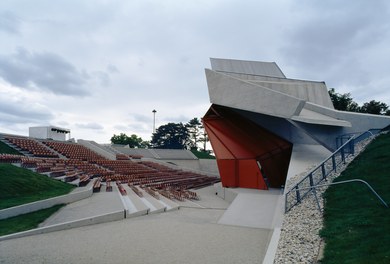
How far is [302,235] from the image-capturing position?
Answer: 629cm

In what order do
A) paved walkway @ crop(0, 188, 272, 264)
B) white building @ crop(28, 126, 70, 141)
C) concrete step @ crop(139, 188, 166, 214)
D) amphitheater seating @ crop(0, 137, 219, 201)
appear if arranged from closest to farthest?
1. paved walkway @ crop(0, 188, 272, 264)
2. concrete step @ crop(139, 188, 166, 214)
3. amphitheater seating @ crop(0, 137, 219, 201)
4. white building @ crop(28, 126, 70, 141)

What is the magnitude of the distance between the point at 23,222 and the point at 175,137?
69.4 meters

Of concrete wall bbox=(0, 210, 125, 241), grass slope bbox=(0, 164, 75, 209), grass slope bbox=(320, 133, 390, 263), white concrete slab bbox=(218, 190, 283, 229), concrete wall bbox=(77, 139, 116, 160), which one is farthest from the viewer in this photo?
concrete wall bbox=(77, 139, 116, 160)

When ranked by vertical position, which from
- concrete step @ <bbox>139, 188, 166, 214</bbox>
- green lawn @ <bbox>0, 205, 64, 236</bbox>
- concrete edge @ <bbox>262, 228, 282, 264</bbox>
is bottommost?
concrete step @ <bbox>139, 188, 166, 214</bbox>

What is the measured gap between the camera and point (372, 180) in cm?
789

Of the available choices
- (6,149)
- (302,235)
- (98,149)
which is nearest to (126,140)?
(98,149)

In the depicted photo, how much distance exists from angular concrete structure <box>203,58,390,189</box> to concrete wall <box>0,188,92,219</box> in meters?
9.10

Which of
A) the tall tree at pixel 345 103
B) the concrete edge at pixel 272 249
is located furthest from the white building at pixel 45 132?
the tall tree at pixel 345 103

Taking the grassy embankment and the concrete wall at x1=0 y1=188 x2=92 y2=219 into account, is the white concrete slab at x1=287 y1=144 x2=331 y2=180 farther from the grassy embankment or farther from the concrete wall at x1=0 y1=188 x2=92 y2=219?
the grassy embankment

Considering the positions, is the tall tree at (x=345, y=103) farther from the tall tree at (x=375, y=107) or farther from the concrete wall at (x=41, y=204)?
the concrete wall at (x=41, y=204)

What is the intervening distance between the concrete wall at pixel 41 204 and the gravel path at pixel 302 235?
9051 mm

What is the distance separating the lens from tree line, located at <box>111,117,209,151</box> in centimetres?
7775

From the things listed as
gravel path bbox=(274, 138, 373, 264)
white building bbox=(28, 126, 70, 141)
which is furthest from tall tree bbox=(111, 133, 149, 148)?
gravel path bbox=(274, 138, 373, 264)

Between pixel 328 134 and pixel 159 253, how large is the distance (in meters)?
13.2
